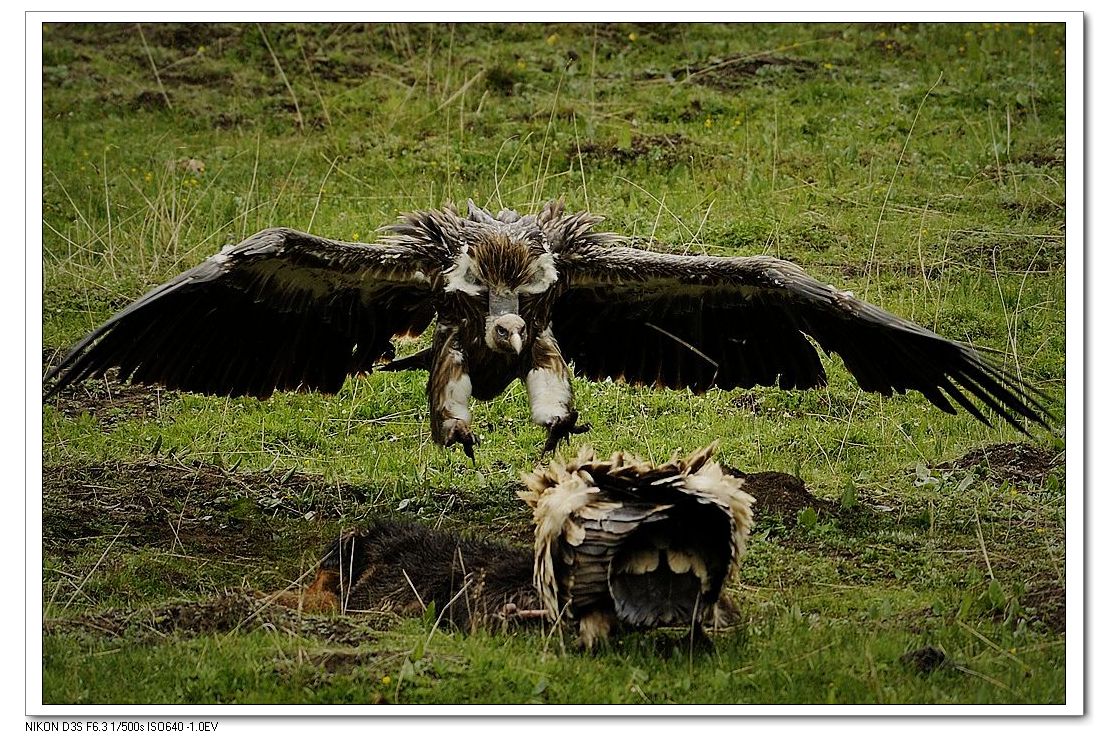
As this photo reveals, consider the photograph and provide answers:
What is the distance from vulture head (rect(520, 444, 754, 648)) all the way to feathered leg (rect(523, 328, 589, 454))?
0.68 metres

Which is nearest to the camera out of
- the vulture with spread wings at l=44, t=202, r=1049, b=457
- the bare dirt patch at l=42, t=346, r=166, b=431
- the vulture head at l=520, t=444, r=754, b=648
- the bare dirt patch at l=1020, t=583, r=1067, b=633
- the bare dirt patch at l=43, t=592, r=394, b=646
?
the vulture head at l=520, t=444, r=754, b=648

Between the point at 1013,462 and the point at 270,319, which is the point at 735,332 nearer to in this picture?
the point at 1013,462

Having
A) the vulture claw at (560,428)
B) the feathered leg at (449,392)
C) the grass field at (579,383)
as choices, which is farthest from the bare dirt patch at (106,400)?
the vulture claw at (560,428)

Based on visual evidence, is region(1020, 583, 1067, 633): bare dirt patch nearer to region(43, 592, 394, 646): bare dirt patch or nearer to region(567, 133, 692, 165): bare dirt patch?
region(43, 592, 394, 646): bare dirt patch

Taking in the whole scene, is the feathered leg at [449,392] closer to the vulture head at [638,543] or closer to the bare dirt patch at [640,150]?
the vulture head at [638,543]

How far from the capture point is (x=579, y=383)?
9.09 meters

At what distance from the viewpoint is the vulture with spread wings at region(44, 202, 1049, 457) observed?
668 cm

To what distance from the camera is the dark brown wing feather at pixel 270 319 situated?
20.9 feet

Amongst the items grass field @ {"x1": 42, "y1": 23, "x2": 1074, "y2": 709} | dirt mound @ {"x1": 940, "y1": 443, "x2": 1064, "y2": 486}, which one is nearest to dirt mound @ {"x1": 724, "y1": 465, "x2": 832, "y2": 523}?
grass field @ {"x1": 42, "y1": 23, "x2": 1074, "y2": 709}

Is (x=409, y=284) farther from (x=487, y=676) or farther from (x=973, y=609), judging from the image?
(x=973, y=609)

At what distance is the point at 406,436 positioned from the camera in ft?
28.3

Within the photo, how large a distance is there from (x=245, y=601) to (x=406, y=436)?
7.09 feet

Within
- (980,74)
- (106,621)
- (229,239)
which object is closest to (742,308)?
(106,621)

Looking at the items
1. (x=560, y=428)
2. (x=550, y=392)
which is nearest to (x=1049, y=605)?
(x=560, y=428)
